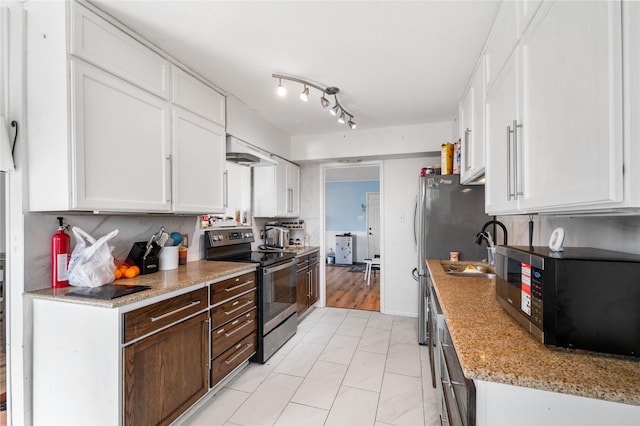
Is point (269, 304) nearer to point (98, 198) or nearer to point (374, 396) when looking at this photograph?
point (374, 396)

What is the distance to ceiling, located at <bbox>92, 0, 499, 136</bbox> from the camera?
150cm

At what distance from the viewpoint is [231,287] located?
2145 millimetres

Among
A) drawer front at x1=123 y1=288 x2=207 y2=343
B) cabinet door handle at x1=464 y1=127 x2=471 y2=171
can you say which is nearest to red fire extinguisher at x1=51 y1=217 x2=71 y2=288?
drawer front at x1=123 y1=288 x2=207 y2=343

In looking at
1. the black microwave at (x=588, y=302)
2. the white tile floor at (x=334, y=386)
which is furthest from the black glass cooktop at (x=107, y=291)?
the black microwave at (x=588, y=302)

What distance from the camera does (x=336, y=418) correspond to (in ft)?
6.03

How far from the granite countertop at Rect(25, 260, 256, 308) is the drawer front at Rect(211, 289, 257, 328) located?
0.21 m

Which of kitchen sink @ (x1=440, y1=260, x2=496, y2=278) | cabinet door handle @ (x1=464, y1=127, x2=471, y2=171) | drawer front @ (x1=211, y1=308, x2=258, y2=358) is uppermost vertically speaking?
cabinet door handle @ (x1=464, y1=127, x2=471, y2=171)

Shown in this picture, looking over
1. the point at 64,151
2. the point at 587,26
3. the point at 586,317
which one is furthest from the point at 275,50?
the point at 586,317

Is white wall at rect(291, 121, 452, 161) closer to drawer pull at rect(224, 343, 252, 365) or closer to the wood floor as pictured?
the wood floor

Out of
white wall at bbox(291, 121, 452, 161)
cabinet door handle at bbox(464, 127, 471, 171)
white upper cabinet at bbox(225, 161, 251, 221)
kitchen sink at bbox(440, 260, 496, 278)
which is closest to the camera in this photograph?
kitchen sink at bbox(440, 260, 496, 278)

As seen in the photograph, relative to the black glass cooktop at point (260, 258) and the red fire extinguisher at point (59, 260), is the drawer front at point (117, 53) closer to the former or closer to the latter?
the red fire extinguisher at point (59, 260)

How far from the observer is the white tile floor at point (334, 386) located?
1.85 meters

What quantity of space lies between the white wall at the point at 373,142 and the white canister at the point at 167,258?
7.22 ft

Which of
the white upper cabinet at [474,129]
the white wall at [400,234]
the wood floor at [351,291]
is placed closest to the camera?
the white upper cabinet at [474,129]
